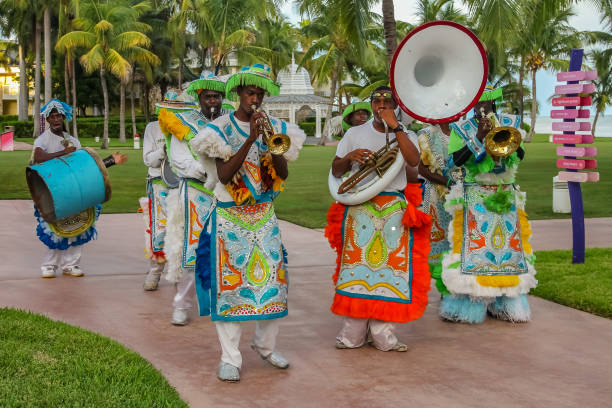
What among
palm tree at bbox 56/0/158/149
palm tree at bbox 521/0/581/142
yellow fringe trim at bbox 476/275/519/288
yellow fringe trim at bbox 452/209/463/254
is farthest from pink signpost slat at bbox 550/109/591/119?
palm tree at bbox 521/0/581/142

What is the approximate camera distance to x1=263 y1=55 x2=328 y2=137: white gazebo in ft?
194

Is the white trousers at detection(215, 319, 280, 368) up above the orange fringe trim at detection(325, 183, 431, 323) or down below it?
below

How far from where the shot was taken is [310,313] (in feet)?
21.5

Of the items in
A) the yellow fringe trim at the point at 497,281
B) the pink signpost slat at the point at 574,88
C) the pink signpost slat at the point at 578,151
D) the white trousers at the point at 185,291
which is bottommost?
the white trousers at the point at 185,291

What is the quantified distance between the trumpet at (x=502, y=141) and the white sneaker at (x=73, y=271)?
4.64 metres

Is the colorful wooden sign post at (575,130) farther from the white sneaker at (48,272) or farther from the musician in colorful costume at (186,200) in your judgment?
the white sneaker at (48,272)

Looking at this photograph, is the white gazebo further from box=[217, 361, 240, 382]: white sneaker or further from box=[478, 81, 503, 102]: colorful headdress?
box=[217, 361, 240, 382]: white sneaker

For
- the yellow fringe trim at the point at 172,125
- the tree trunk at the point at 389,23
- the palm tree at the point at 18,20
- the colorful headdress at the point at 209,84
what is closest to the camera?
the colorful headdress at the point at 209,84

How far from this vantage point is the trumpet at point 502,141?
5566 millimetres

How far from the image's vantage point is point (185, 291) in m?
6.30

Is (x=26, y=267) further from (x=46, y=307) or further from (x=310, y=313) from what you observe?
(x=310, y=313)

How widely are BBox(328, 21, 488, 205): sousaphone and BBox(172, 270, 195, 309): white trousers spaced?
5.18 feet

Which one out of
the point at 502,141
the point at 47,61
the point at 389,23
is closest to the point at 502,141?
the point at 502,141

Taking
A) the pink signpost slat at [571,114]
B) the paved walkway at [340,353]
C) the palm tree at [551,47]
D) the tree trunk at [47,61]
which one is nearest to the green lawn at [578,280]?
the paved walkway at [340,353]
